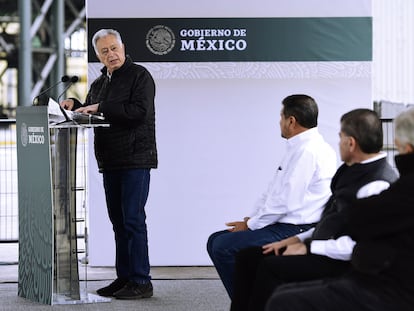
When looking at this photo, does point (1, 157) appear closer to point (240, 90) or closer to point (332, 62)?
point (240, 90)

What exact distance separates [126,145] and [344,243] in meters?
2.17

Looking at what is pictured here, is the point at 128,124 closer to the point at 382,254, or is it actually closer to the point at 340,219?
the point at 340,219

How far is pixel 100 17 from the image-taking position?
21.8 feet

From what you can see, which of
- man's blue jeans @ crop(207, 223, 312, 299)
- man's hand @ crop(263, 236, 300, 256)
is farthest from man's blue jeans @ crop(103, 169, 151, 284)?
man's hand @ crop(263, 236, 300, 256)

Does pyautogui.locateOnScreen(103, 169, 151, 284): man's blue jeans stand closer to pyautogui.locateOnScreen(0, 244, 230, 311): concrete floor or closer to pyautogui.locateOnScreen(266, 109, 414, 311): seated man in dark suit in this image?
pyautogui.locateOnScreen(0, 244, 230, 311): concrete floor

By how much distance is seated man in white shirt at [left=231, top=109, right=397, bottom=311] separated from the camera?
3631 millimetres

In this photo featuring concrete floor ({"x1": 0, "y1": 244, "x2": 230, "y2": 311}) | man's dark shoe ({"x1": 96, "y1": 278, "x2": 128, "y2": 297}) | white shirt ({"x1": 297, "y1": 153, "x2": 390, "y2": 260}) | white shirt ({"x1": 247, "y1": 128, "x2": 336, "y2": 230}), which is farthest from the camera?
man's dark shoe ({"x1": 96, "y1": 278, "x2": 128, "y2": 297})

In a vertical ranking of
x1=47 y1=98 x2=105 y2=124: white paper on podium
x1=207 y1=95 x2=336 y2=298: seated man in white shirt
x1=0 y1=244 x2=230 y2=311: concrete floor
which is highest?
x1=47 y1=98 x2=105 y2=124: white paper on podium

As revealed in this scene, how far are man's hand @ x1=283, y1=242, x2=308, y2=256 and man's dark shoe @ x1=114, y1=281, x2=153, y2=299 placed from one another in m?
1.93

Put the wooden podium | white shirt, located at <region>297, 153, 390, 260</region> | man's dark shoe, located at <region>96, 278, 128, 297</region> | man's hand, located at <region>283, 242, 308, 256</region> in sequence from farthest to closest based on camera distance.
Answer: man's dark shoe, located at <region>96, 278, 128, 297</region>, the wooden podium, man's hand, located at <region>283, 242, 308, 256</region>, white shirt, located at <region>297, 153, 390, 260</region>

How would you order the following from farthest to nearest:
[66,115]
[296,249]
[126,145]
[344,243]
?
[126,145], [66,115], [296,249], [344,243]

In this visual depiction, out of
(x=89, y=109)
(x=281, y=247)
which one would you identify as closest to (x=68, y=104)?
(x=89, y=109)

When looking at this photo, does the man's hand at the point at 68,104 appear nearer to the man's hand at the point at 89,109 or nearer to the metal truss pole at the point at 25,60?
the man's hand at the point at 89,109

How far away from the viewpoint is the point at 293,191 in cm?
436
